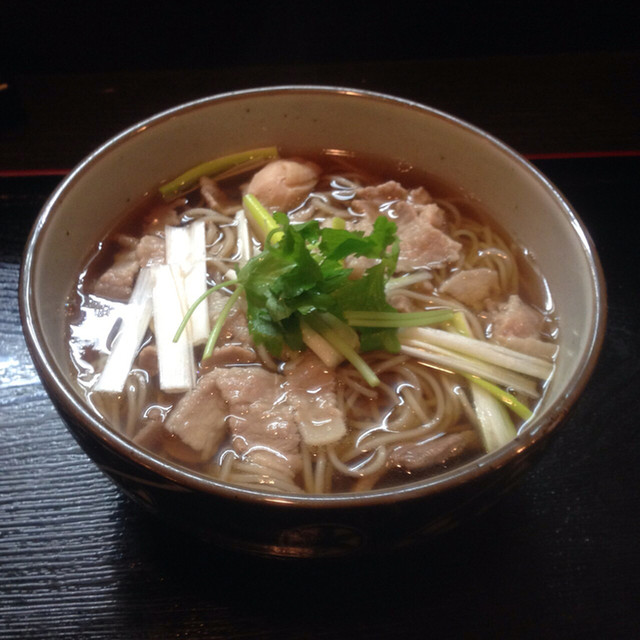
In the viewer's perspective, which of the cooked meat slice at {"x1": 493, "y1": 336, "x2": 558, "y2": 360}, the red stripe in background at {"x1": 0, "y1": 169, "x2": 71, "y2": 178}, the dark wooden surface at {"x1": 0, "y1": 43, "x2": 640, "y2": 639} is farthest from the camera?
the red stripe in background at {"x1": 0, "y1": 169, "x2": 71, "y2": 178}

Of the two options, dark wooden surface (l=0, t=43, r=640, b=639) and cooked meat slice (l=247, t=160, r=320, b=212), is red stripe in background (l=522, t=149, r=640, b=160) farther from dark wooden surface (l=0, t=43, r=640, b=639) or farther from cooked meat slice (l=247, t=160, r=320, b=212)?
cooked meat slice (l=247, t=160, r=320, b=212)

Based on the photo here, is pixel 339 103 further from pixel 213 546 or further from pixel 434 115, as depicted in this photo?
pixel 213 546

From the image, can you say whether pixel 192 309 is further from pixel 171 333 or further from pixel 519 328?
pixel 519 328

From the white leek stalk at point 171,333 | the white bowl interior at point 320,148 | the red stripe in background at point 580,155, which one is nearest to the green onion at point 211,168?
the white bowl interior at point 320,148

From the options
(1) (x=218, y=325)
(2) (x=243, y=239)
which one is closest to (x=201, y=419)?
(1) (x=218, y=325)

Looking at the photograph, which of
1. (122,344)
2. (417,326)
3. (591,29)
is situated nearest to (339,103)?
(417,326)

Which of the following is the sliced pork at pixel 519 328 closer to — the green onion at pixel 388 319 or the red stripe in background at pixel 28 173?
the green onion at pixel 388 319

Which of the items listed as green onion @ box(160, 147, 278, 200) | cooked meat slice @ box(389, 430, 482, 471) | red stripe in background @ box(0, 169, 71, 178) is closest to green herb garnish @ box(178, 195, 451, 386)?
cooked meat slice @ box(389, 430, 482, 471)
